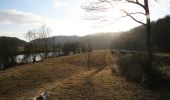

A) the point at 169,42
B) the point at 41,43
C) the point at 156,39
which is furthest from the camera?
the point at 41,43

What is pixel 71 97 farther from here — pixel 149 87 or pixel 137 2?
pixel 137 2

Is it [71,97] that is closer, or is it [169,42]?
[71,97]

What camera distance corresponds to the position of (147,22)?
17.7 meters

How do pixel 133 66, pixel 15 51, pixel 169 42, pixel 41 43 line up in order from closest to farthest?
1. pixel 133 66
2. pixel 169 42
3. pixel 15 51
4. pixel 41 43

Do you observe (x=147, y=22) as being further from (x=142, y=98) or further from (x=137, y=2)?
(x=142, y=98)

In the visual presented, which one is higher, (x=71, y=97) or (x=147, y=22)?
(x=147, y=22)

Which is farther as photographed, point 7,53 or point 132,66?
point 7,53

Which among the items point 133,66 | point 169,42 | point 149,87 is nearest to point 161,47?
point 169,42

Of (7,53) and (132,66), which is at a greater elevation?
(7,53)

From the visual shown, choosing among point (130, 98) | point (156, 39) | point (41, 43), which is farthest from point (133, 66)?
point (41, 43)

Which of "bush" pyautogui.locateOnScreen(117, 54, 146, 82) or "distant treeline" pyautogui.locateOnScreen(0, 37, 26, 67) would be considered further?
"distant treeline" pyautogui.locateOnScreen(0, 37, 26, 67)

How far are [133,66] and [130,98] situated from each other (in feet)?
27.0

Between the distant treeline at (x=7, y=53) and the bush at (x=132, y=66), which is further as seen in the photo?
the distant treeline at (x=7, y=53)

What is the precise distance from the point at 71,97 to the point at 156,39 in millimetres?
33558
